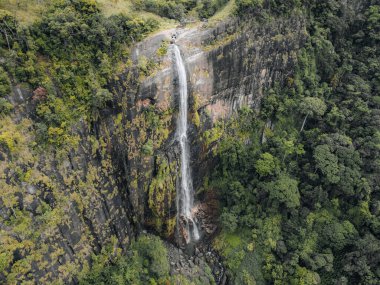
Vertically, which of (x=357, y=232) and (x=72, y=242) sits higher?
(x=72, y=242)

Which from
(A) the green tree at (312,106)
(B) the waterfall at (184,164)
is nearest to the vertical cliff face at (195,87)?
(B) the waterfall at (184,164)

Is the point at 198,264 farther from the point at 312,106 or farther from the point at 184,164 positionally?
the point at 312,106

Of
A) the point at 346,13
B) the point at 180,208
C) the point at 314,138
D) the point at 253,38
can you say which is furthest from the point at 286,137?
the point at 346,13

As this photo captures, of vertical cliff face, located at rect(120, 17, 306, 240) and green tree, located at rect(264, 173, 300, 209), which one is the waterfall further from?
green tree, located at rect(264, 173, 300, 209)

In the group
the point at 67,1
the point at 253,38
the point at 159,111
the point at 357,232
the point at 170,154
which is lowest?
the point at 357,232

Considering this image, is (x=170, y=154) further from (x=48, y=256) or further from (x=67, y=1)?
(x=67, y=1)

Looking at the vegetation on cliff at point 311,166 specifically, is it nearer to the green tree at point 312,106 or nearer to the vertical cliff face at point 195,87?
the green tree at point 312,106

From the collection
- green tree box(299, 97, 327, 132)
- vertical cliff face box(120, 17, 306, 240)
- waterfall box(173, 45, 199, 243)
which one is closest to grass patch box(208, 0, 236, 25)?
vertical cliff face box(120, 17, 306, 240)

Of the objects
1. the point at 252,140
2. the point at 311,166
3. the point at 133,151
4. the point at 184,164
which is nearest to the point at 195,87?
the point at 184,164
